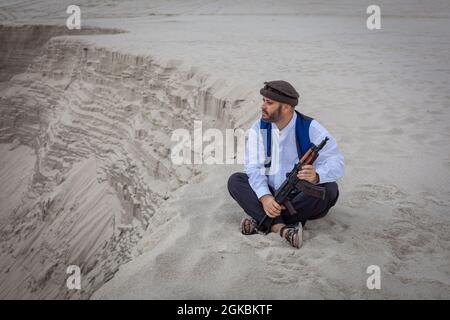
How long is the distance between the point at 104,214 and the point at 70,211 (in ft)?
4.34

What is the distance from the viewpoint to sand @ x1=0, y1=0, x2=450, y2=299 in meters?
3.20

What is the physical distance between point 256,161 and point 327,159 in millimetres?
539

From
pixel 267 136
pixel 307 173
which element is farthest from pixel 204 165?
pixel 307 173

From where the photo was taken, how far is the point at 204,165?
5699 millimetres

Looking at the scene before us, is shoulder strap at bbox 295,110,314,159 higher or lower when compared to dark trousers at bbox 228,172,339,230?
higher

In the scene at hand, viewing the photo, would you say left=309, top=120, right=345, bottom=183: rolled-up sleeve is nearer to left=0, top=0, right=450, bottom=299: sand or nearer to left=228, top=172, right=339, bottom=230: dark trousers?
left=228, top=172, right=339, bottom=230: dark trousers

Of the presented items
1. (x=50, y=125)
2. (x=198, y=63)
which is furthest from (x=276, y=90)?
(x=50, y=125)

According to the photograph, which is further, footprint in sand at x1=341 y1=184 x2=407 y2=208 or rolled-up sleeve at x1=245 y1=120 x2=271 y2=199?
footprint in sand at x1=341 y1=184 x2=407 y2=208

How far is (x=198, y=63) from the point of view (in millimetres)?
8906

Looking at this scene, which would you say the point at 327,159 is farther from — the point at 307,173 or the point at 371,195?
the point at 371,195

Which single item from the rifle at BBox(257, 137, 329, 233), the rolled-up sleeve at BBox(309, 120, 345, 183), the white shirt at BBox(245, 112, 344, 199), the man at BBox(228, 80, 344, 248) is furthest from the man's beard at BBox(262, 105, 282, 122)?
the rifle at BBox(257, 137, 329, 233)

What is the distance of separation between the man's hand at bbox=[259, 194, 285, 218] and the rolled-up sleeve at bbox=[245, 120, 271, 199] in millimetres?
110

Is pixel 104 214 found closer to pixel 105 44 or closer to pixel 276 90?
pixel 105 44

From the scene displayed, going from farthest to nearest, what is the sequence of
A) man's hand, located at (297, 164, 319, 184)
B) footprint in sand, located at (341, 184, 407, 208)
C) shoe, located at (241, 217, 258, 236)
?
footprint in sand, located at (341, 184, 407, 208) → shoe, located at (241, 217, 258, 236) → man's hand, located at (297, 164, 319, 184)
